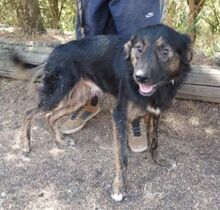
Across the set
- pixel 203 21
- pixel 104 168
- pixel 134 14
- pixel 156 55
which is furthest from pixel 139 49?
pixel 203 21

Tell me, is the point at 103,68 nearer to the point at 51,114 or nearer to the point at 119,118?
the point at 119,118

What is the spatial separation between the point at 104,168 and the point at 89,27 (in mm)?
1400

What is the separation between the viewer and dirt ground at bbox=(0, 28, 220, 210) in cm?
331

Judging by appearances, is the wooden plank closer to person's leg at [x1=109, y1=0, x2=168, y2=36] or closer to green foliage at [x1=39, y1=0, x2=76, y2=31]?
person's leg at [x1=109, y1=0, x2=168, y2=36]

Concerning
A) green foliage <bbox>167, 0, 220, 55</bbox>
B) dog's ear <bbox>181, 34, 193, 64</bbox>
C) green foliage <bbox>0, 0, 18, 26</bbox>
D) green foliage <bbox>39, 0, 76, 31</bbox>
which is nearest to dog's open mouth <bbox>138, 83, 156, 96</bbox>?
dog's ear <bbox>181, 34, 193, 64</bbox>

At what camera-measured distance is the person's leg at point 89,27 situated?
387cm

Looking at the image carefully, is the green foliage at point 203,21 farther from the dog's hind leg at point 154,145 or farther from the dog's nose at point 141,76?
the dog's nose at point 141,76

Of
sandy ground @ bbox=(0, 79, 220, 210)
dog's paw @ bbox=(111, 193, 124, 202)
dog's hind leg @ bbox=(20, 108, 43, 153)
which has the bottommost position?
sandy ground @ bbox=(0, 79, 220, 210)

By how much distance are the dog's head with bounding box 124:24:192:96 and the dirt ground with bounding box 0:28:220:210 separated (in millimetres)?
855

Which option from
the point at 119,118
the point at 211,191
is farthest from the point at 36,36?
the point at 211,191

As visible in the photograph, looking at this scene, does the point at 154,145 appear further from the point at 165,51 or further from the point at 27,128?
the point at 27,128

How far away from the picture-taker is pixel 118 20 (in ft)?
12.4

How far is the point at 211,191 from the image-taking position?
340cm

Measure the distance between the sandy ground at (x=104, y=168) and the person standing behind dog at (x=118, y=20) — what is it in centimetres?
13
